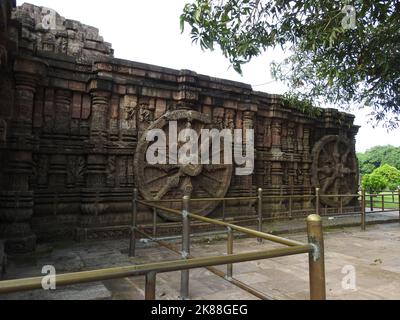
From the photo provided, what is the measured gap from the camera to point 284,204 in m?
8.35

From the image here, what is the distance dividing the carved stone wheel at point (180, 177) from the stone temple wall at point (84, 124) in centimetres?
2

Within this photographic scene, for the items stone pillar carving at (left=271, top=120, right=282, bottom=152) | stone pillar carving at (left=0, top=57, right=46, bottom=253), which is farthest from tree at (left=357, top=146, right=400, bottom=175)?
stone pillar carving at (left=0, top=57, right=46, bottom=253)

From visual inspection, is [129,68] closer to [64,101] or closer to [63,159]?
[64,101]

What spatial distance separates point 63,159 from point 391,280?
5.53 metres

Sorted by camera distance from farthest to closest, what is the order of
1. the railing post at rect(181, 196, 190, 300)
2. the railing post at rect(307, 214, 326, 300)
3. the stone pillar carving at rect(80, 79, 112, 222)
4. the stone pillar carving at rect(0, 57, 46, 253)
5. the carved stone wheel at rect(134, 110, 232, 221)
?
the carved stone wheel at rect(134, 110, 232, 221), the stone pillar carving at rect(80, 79, 112, 222), the stone pillar carving at rect(0, 57, 46, 253), the railing post at rect(181, 196, 190, 300), the railing post at rect(307, 214, 326, 300)

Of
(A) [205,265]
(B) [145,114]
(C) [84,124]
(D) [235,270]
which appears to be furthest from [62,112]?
(A) [205,265]

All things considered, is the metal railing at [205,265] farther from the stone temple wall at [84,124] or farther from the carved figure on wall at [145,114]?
the carved figure on wall at [145,114]

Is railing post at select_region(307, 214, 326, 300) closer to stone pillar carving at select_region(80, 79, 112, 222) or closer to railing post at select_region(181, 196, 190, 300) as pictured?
railing post at select_region(181, 196, 190, 300)

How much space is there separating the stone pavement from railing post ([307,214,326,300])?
68.2 inches

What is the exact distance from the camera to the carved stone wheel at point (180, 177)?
6020 millimetres

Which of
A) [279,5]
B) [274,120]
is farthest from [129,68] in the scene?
[274,120]

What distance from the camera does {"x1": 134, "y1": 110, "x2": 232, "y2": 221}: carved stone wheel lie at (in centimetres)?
602

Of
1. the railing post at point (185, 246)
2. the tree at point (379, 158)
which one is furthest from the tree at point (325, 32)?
the tree at point (379, 158)
